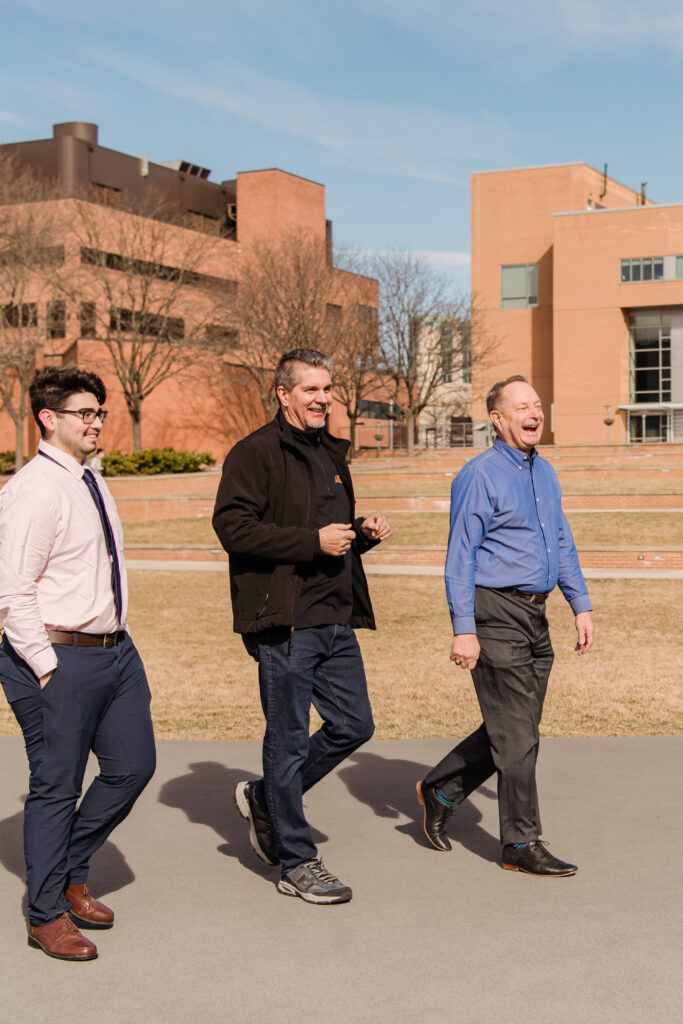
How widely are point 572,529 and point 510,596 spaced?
54.8ft

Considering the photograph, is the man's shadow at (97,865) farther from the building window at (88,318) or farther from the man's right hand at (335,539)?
the building window at (88,318)

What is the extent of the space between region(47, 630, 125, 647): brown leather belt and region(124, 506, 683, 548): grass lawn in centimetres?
1516

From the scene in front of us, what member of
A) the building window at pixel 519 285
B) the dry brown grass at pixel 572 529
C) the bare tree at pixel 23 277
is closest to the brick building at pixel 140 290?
the bare tree at pixel 23 277

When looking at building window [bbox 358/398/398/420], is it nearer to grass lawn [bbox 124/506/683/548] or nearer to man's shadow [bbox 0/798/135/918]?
grass lawn [bbox 124/506/683/548]

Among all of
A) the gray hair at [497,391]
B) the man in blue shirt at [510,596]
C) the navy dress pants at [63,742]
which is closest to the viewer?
the navy dress pants at [63,742]

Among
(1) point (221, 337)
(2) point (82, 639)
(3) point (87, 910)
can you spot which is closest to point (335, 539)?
(2) point (82, 639)

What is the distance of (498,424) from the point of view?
488cm

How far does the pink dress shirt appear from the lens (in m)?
3.74

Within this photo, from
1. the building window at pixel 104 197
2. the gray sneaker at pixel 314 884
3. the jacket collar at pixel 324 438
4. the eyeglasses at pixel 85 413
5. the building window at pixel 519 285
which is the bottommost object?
the gray sneaker at pixel 314 884

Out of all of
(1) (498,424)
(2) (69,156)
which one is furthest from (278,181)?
(1) (498,424)

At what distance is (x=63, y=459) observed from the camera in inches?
157

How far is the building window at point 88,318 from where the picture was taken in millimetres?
44181

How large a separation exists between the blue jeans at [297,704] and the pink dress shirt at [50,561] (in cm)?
66

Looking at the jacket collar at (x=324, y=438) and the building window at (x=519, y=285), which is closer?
the jacket collar at (x=324, y=438)
